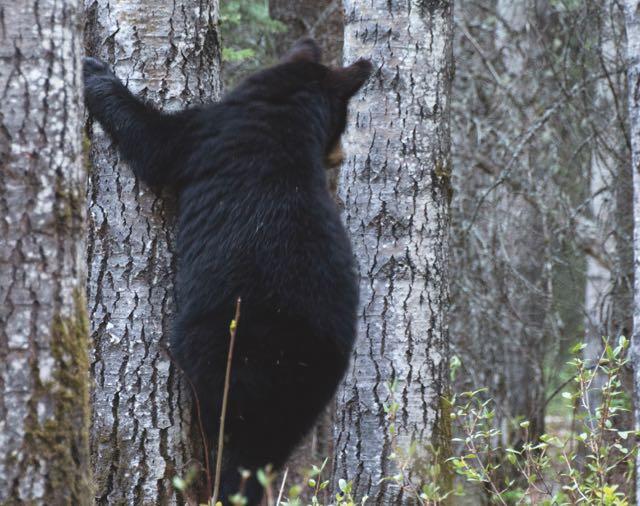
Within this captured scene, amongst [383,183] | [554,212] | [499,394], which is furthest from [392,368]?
[499,394]

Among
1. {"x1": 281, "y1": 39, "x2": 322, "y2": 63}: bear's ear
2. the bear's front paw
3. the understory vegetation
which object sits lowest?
the understory vegetation

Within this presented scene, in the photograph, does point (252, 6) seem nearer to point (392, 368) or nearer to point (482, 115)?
point (482, 115)

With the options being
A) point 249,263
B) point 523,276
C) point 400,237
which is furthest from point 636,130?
point 523,276

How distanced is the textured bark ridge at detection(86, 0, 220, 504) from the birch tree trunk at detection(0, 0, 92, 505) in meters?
1.24

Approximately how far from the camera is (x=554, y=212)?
9.81 metres

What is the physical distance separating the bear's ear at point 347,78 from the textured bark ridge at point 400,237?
0.87 m

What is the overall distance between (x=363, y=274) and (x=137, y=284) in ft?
6.39

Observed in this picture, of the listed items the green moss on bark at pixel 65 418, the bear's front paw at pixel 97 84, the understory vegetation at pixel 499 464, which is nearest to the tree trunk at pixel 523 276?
the understory vegetation at pixel 499 464

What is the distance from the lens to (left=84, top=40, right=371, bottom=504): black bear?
3766 mm

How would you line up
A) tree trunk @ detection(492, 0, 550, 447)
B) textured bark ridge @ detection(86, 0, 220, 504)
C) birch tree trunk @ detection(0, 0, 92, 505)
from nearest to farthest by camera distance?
1. birch tree trunk @ detection(0, 0, 92, 505)
2. textured bark ridge @ detection(86, 0, 220, 504)
3. tree trunk @ detection(492, 0, 550, 447)

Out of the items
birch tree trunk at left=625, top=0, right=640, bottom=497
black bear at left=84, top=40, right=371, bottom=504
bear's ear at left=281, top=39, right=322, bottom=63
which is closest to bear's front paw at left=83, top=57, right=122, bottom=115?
black bear at left=84, top=40, right=371, bottom=504

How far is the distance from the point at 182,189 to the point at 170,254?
302 millimetres

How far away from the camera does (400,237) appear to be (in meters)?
5.46

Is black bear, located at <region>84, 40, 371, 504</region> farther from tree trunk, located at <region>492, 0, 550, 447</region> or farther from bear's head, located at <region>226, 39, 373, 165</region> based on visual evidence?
tree trunk, located at <region>492, 0, 550, 447</region>
